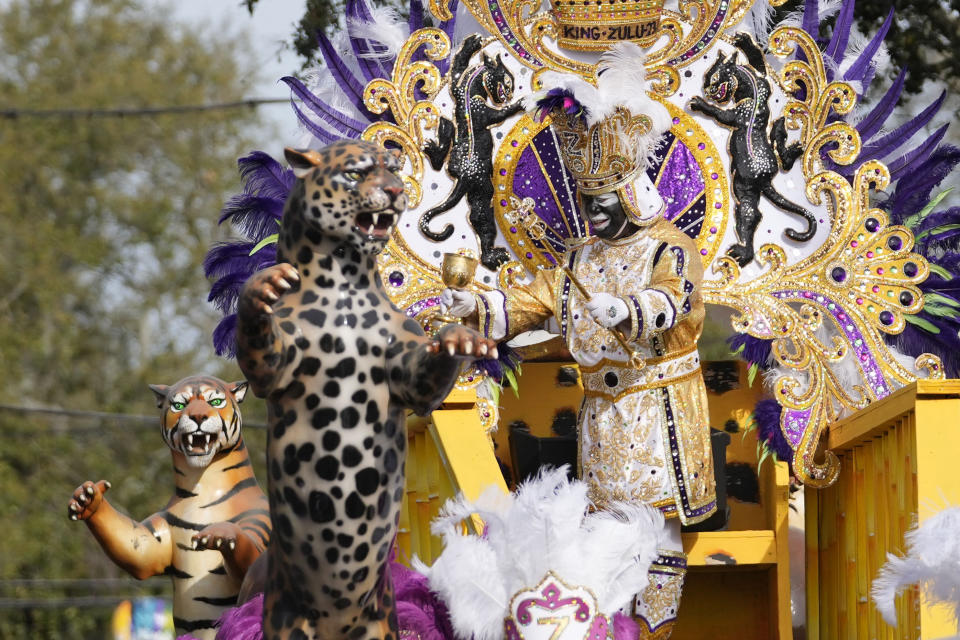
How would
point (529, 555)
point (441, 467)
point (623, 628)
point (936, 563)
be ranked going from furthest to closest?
1. point (441, 467)
2. point (623, 628)
3. point (529, 555)
4. point (936, 563)

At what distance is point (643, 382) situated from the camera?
5148 mm

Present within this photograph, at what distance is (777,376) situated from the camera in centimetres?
555

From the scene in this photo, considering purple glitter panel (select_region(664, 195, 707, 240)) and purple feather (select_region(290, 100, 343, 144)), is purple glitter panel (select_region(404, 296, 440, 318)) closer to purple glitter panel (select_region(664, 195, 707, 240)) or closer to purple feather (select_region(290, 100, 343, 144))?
purple feather (select_region(290, 100, 343, 144))

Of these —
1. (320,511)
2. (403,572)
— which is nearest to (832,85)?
(403,572)

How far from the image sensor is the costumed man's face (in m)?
5.15

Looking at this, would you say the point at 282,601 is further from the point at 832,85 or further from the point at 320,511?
the point at 832,85

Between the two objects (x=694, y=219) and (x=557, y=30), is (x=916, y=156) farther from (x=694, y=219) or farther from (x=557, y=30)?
(x=557, y=30)

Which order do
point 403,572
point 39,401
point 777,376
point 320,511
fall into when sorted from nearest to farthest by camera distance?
point 320,511 → point 403,572 → point 777,376 → point 39,401

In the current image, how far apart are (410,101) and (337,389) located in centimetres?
235

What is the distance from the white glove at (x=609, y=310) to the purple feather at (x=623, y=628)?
2.90 feet

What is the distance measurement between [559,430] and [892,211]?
4.88 ft

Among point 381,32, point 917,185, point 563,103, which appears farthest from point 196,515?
point 917,185

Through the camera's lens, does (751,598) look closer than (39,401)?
Yes

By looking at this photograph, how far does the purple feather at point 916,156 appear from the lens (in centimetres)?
580
